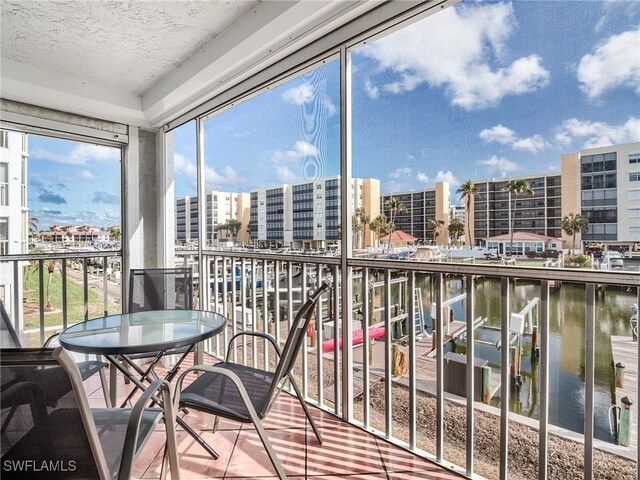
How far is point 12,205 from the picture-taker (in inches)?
125

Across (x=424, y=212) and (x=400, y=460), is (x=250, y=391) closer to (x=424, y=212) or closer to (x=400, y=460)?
(x=400, y=460)

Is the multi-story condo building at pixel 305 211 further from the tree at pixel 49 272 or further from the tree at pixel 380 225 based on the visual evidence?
the tree at pixel 49 272

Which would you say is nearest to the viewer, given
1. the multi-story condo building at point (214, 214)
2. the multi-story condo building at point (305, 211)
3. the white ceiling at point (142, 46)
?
the white ceiling at point (142, 46)

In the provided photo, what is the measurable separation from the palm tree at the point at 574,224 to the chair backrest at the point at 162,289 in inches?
105

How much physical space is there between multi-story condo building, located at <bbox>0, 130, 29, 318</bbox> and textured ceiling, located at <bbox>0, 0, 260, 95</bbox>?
0.83 meters

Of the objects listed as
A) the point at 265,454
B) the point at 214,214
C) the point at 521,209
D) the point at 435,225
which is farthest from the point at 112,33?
the point at 265,454

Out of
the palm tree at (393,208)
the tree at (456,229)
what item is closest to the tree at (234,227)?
the palm tree at (393,208)

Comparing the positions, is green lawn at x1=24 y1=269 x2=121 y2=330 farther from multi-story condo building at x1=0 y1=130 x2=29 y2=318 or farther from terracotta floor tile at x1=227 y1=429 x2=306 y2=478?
terracotta floor tile at x1=227 y1=429 x2=306 y2=478

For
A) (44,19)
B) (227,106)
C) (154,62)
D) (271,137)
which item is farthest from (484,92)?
(44,19)

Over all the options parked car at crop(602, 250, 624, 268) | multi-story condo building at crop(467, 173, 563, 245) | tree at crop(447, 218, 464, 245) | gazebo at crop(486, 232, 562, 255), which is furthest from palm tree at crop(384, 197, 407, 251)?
parked car at crop(602, 250, 624, 268)

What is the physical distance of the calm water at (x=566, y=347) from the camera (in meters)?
1.41

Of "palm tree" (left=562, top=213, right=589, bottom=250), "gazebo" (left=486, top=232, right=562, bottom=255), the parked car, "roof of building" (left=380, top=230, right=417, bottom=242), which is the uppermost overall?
"palm tree" (left=562, top=213, right=589, bottom=250)

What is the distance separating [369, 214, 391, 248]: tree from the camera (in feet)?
6.87

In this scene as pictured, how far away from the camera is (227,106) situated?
122 inches
